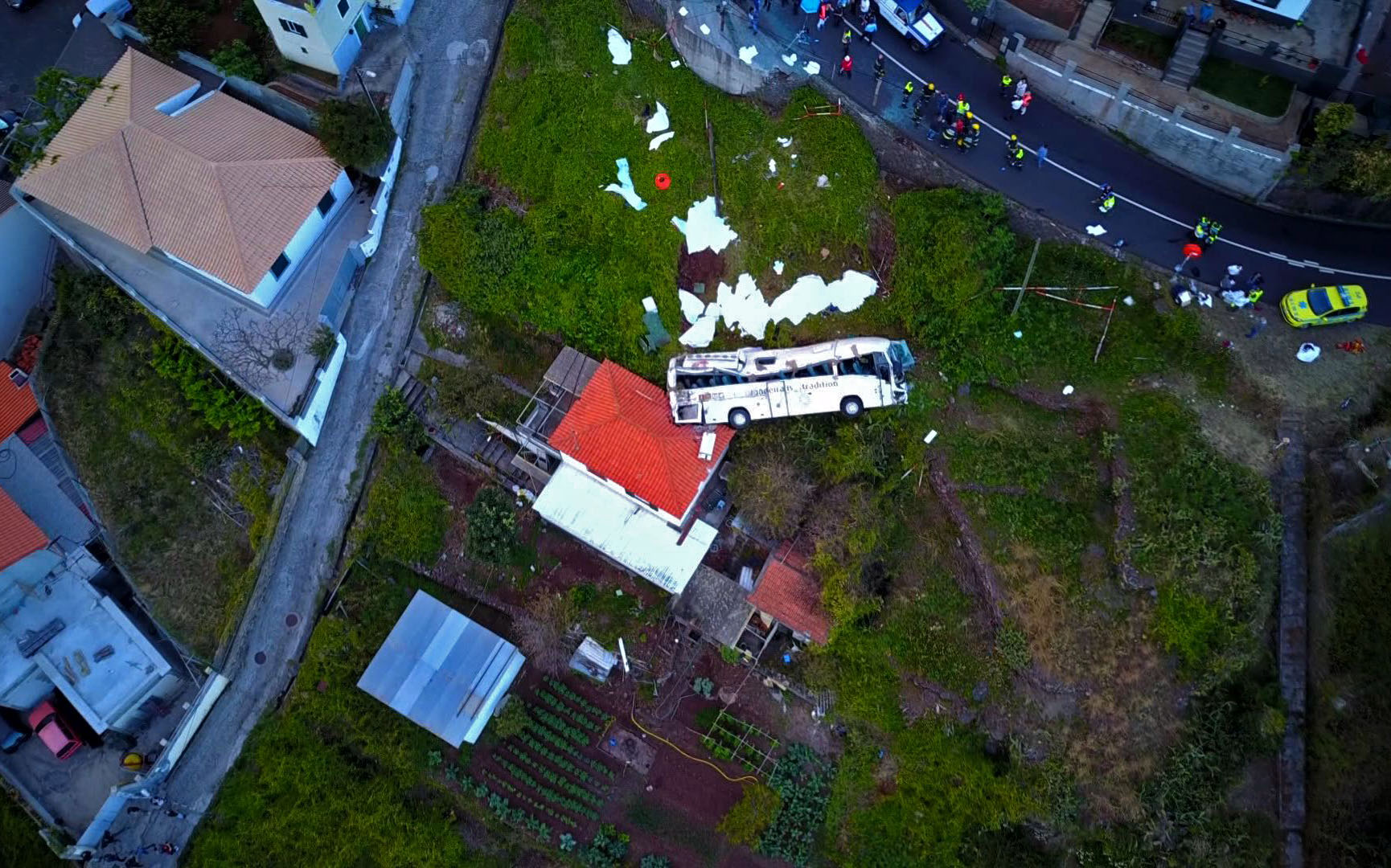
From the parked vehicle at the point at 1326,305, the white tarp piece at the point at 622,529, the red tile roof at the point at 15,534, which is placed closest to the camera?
the parked vehicle at the point at 1326,305

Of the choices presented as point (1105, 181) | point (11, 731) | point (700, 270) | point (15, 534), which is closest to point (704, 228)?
point (700, 270)

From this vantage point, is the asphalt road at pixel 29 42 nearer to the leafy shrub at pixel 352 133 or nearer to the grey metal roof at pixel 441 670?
the leafy shrub at pixel 352 133

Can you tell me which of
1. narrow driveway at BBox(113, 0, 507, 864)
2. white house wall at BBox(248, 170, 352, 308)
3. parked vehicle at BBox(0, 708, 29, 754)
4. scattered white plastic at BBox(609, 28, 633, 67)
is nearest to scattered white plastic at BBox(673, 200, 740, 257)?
scattered white plastic at BBox(609, 28, 633, 67)

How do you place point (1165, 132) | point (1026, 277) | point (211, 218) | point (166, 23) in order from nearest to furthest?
point (1026, 277), point (1165, 132), point (211, 218), point (166, 23)

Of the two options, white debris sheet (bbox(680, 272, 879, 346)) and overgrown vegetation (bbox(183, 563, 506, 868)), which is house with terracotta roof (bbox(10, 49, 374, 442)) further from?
white debris sheet (bbox(680, 272, 879, 346))

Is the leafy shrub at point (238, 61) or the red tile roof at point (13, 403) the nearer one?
the leafy shrub at point (238, 61)

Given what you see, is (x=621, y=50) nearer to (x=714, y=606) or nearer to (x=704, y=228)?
(x=704, y=228)

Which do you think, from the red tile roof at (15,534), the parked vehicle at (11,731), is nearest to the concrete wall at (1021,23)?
the red tile roof at (15,534)
